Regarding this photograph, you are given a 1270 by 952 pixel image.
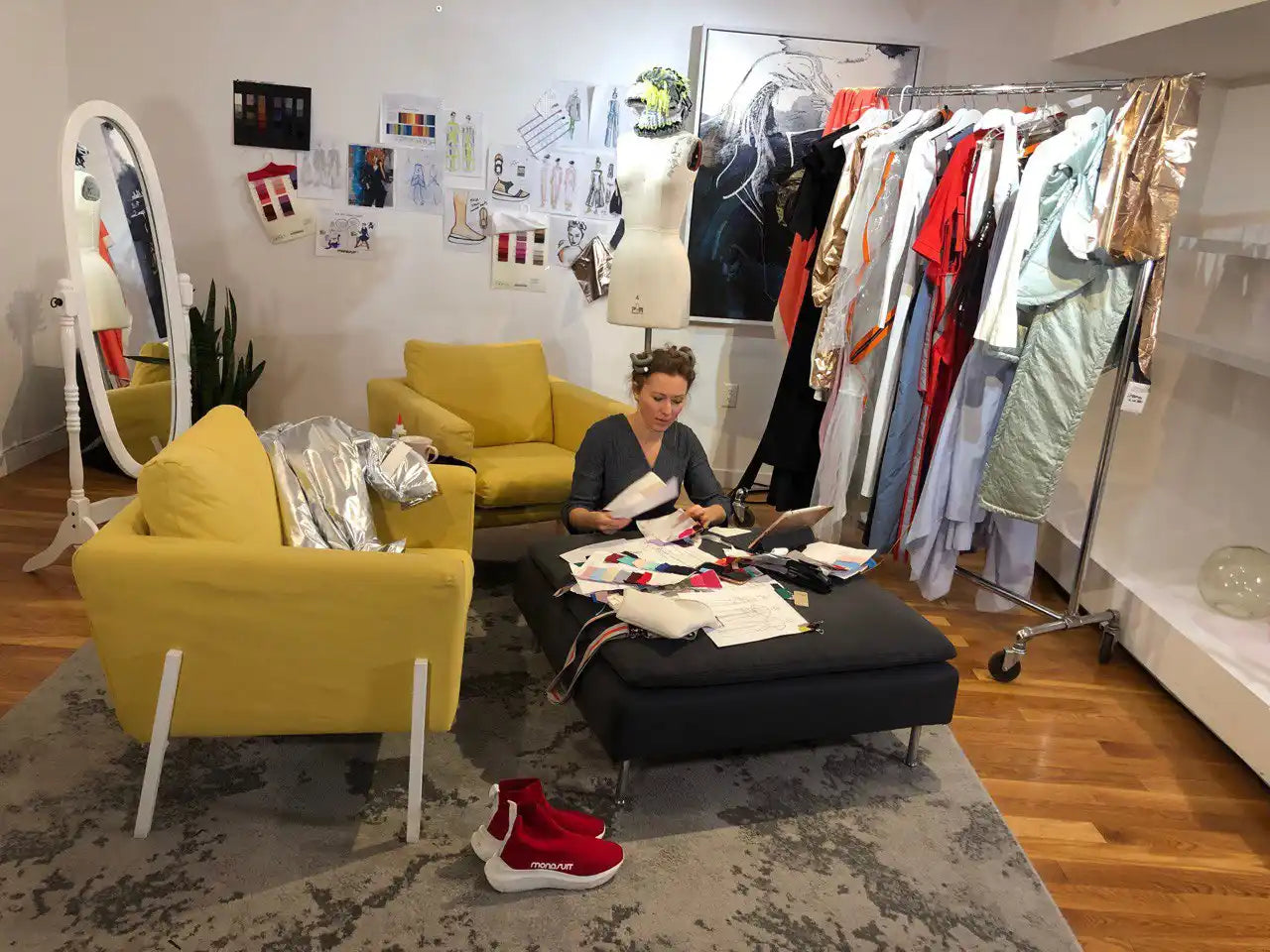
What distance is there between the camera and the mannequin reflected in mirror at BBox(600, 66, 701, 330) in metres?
3.59

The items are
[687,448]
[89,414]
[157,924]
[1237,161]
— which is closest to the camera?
[157,924]

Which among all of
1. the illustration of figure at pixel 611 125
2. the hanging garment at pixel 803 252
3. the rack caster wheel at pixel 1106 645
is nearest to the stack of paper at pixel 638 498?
the hanging garment at pixel 803 252

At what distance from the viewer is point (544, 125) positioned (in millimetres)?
4316

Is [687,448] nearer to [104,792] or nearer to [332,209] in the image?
[104,792]

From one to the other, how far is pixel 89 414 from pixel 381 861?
8.87 feet

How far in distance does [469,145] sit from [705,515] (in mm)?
2231

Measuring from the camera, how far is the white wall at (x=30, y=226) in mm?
3930

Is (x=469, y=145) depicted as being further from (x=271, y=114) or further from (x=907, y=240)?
(x=907, y=240)

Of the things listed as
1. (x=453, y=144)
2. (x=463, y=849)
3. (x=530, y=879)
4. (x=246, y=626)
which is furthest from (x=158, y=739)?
(x=453, y=144)

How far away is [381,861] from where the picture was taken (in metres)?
2.01

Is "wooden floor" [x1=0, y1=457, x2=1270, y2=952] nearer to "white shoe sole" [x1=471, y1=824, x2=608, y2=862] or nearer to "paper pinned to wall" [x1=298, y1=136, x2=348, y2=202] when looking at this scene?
"white shoe sole" [x1=471, y1=824, x2=608, y2=862]

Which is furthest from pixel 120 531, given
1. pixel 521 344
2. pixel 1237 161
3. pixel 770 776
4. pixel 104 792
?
pixel 1237 161

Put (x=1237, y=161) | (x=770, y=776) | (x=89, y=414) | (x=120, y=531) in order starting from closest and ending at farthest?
(x=120, y=531), (x=770, y=776), (x=1237, y=161), (x=89, y=414)

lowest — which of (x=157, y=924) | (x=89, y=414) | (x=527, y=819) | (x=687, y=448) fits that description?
(x=157, y=924)
